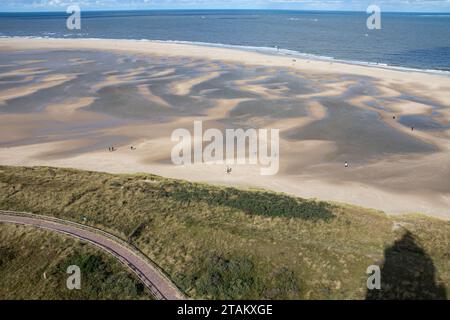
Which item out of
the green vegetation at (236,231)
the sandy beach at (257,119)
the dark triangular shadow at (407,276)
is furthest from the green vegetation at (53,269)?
the sandy beach at (257,119)

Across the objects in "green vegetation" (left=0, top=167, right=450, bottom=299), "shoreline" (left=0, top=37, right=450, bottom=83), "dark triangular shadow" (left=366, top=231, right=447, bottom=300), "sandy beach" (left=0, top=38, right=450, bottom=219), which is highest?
"shoreline" (left=0, top=37, right=450, bottom=83)

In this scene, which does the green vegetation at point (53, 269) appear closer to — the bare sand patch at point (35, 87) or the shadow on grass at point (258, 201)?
the shadow on grass at point (258, 201)

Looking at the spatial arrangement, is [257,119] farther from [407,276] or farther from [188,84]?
[407,276]

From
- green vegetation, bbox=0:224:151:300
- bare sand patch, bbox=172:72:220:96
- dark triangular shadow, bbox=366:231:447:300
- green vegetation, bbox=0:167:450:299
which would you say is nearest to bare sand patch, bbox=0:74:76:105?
bare sand patch, bbox=172:72:220:96

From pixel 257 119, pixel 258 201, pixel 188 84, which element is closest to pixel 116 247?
pixel 258 201

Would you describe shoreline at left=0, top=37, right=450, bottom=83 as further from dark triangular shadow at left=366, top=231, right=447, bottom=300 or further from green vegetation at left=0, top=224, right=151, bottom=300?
green vegetation at left=0, top=224, right=151, bottom=300

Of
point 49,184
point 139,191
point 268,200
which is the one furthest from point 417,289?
point 49,184
